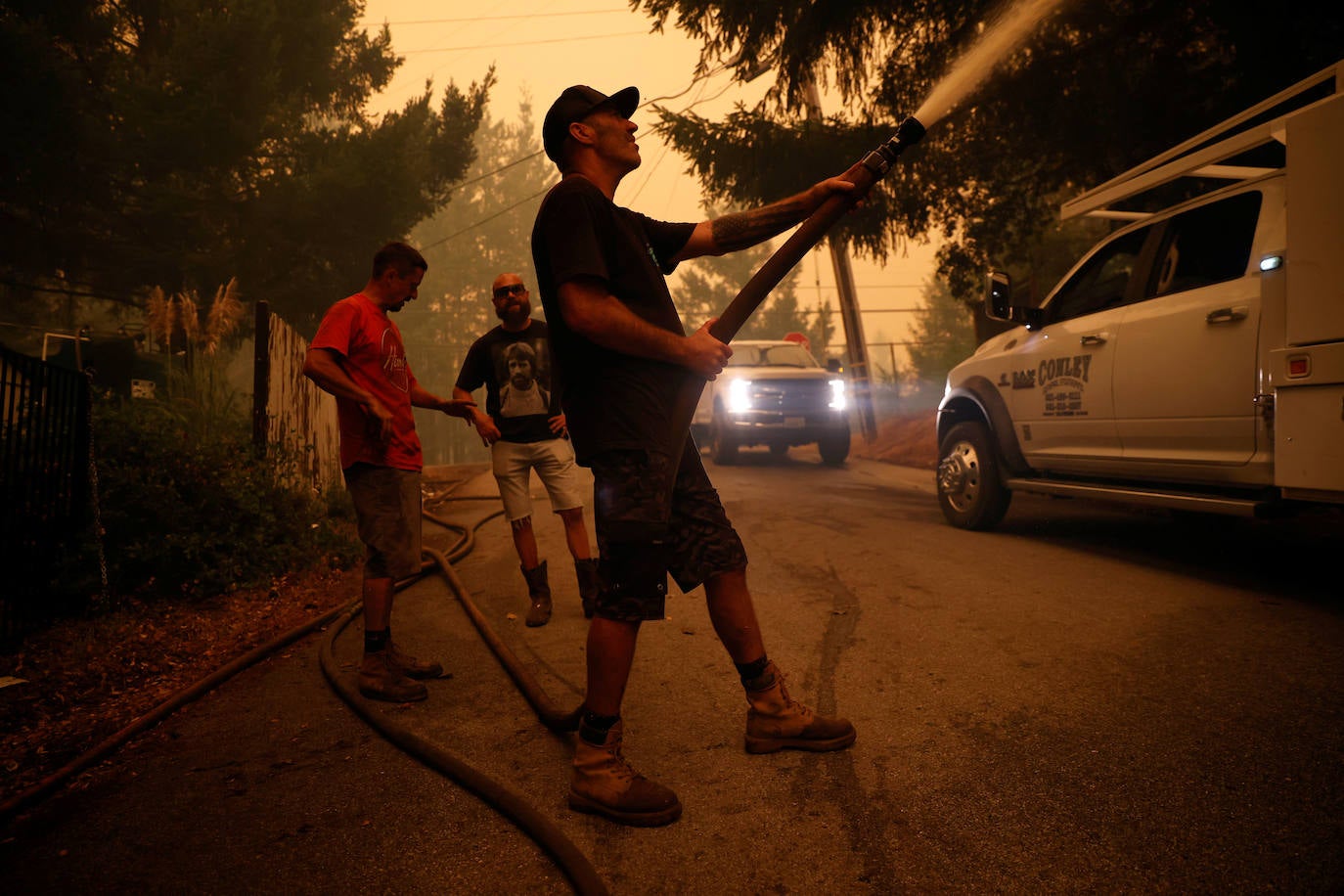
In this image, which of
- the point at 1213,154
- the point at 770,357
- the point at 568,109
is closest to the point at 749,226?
the point at 568,109

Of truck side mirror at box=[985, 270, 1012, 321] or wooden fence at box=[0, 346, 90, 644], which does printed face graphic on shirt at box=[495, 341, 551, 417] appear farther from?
truck side mirror at box=[985, 270, 1012, 321]

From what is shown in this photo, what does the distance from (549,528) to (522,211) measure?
61.1 metres

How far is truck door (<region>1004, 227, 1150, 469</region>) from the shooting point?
528cm

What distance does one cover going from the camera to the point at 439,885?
1.95m

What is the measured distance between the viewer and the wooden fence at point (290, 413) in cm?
659

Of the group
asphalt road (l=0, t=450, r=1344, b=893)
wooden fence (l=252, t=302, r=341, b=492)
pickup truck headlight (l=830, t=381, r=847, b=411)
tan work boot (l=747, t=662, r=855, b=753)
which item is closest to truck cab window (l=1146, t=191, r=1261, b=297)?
asphalt road (l=0, t=450, r=1344, b=893)

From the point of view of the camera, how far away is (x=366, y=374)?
3.47 metres

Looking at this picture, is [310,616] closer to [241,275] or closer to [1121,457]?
[1121,457]

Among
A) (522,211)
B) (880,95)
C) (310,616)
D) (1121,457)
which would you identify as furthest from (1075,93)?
(522,211)

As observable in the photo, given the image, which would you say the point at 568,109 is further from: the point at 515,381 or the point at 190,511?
the point at 190,511

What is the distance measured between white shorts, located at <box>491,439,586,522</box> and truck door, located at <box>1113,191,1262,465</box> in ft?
11.7

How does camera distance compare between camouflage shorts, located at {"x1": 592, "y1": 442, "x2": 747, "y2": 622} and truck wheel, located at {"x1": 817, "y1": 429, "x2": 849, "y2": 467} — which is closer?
camouflage shorts, located at {"x1": 592, "y1": 442, "x2": 747, "y2": 622}

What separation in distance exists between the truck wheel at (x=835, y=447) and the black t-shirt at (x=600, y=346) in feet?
39.6

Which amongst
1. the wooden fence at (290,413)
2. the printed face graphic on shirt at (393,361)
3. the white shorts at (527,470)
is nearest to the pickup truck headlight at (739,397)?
the wooden fence at (290,413)
